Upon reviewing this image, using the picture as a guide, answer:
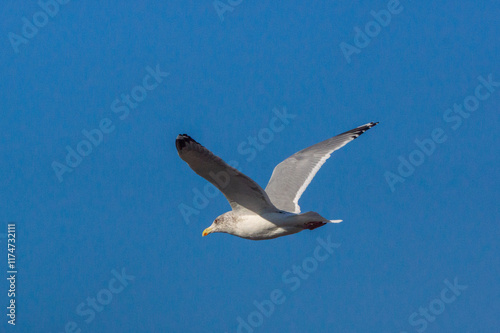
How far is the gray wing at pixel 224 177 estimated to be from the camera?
548cm

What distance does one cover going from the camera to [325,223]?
6273 millimetres

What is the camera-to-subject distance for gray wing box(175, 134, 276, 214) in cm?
548

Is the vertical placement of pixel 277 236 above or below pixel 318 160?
below

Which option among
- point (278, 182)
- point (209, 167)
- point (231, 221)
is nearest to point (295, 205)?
point (278, 182)

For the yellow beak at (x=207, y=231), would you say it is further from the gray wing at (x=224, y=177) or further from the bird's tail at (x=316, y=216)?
the bird's tail at (x=316, y=216)

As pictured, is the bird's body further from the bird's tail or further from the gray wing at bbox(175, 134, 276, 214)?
the gray wing at bbox(175, 134, 276, 214)

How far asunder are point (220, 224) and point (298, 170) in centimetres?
149

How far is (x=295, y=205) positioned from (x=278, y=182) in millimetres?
464

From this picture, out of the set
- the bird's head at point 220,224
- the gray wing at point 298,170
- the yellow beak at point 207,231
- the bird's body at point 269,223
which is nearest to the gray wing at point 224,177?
the bird's body at point 269,223

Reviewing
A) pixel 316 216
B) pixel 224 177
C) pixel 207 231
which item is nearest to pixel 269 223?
pixel 316 216

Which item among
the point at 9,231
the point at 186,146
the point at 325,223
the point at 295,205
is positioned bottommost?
the point at 325,223

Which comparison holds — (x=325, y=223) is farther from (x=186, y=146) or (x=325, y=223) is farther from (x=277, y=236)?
(x=186, y=146)

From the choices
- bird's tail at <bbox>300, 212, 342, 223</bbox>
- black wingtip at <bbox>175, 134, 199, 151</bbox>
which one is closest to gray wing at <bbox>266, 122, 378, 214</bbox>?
bird's tail at <bbox>300, 212, 342, 223</bbox>

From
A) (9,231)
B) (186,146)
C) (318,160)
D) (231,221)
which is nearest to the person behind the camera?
(186,146)
